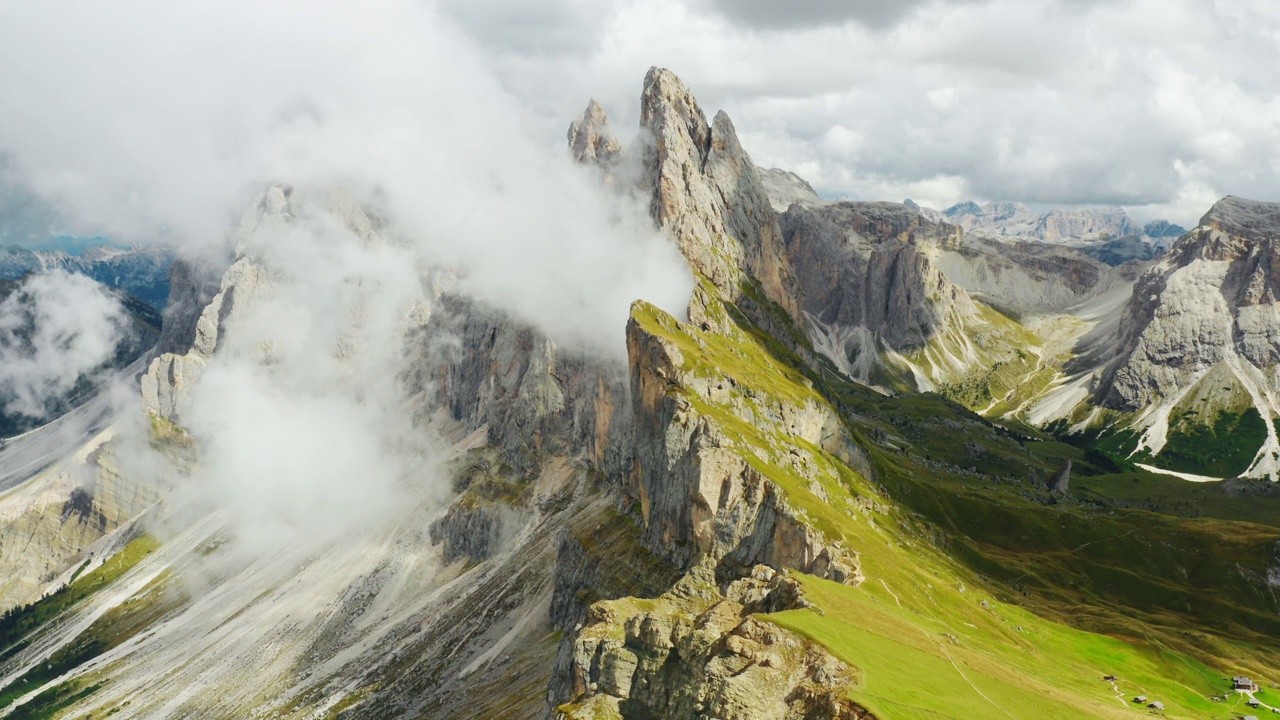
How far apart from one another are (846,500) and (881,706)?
121930 millimetres

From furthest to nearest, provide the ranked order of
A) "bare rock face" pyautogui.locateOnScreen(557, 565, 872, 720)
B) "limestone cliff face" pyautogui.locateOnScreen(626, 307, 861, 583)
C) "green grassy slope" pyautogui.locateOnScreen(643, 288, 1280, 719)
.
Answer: "limestone cliff face" pyautogui.locateOnScreen(626, 307, 861, 583)
"green grassy slope" pyautogui.locateOnScreen(643, 288, 1280, 719)
"bare rock face" pyautogui.locateOnScreen(557, 565, 872, 720)

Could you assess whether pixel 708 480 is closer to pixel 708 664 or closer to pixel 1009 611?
pixel 1009 611

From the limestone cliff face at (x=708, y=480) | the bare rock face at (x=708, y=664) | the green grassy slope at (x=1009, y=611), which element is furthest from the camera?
the limestone cliff face at (x=708, y=480)

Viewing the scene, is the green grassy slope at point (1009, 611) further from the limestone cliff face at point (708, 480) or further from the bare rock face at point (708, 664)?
the limestone cliff face at point (708, 480)

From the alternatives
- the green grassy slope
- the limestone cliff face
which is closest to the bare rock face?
the green grassy slope

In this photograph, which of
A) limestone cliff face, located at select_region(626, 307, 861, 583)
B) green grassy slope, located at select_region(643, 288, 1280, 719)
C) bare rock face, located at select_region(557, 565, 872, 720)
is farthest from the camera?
limestone cliff face, located at select_region(626, 307, 861, 583)

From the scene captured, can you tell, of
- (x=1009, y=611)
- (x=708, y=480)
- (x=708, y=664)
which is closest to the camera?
(x=708, y=664)

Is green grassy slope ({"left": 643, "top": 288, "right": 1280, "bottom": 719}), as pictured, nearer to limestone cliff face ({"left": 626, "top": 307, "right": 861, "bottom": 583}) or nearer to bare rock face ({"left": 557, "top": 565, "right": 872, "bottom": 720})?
bare rock face ({"left": 557, "top": 565, "right": 872, "bottom": 720})

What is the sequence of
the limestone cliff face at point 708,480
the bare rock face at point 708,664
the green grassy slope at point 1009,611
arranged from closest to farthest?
the bare rock face at point 708,664 → the green grassy slope at point 1009,611 → the limestone cliff face at point 708,480

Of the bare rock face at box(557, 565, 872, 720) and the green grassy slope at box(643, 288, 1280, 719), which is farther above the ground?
the bare rock face at box(557, 565, 872, 720)

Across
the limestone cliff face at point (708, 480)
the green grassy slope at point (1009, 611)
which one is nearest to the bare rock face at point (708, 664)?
the green grassy slope at point (1009, 611)

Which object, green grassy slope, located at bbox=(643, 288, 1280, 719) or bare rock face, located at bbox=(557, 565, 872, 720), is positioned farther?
green grassy slope, located at bbox=(643, 288, 1280, 719)

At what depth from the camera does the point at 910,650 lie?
7350 centimetres

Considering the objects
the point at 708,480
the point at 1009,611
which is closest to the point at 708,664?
the point at 708,480
